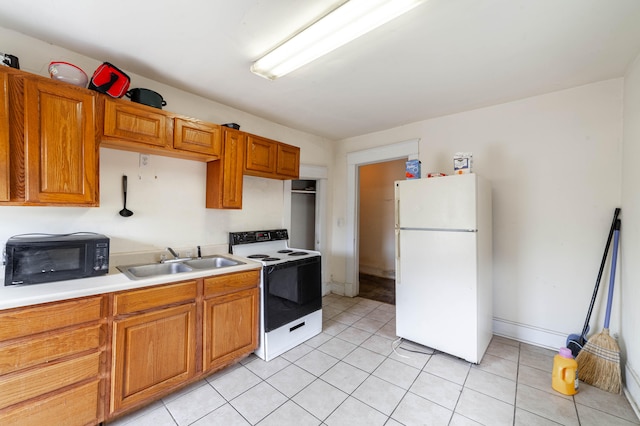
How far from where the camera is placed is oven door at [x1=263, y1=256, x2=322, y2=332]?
7.67ft

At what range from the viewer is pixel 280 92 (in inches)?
98.9

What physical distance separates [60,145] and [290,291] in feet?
6.72

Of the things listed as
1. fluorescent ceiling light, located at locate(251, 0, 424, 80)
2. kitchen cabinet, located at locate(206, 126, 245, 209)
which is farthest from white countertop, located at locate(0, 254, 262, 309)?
fluorescent ceiling light, located at locate(251, 0, 424, 80)

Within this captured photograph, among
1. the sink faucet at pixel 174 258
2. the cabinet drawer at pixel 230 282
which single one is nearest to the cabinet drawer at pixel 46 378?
the cabinet drawer at pixel 230 282

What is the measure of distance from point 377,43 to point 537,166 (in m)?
2.08

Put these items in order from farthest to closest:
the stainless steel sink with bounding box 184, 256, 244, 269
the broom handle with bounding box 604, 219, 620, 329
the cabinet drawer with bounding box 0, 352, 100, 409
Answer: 1. the stainless steel sink with bounding box 184, 256, 244, 269
2. the broom handle with bounding box 604, 219, 620, 329
3. the cabinet drawer with bounding box 0, 352, 100, 409

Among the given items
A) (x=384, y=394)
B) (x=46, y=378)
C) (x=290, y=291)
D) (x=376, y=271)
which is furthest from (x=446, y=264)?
(x=376, y=271)

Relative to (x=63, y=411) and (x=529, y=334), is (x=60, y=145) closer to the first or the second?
(x=63, y=411)

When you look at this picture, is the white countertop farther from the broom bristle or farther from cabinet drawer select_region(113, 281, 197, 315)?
the broom bristle

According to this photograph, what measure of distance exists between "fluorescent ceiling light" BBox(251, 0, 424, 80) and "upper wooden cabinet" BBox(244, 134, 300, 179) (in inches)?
30.6

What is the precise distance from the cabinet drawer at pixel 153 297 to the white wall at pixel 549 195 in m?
3.03

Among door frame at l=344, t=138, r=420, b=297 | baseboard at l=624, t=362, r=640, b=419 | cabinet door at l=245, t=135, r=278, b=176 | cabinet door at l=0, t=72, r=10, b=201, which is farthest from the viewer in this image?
door frame at l=344, t=138, r=420, b=297

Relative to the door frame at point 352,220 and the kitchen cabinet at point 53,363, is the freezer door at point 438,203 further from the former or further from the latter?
the kitchen cabinet at point 53,363

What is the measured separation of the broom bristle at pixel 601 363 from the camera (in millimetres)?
1918
